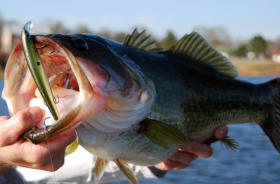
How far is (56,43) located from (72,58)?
0.06m

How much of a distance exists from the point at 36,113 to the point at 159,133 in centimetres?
58

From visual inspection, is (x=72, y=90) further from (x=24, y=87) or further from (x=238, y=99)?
(x=238, y=99)

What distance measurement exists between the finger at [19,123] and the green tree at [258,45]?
4131cm

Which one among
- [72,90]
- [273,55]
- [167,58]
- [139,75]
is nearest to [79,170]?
[167,58]

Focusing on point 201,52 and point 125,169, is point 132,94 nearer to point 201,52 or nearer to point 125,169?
point 125,169

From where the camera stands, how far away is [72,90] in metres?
1.11

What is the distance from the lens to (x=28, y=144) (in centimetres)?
113

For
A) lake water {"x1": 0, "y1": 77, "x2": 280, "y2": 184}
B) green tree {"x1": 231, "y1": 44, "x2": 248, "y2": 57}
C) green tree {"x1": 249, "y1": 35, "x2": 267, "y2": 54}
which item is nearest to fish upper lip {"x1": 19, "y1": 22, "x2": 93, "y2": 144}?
lake water {"x1": 0, "y1": 77, "x2": 280, "y2": 184}

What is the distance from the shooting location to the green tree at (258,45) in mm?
40866

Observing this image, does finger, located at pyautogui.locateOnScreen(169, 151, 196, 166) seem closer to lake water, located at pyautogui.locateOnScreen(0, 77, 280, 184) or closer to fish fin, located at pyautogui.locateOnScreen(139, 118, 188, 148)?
fish fin, located at pyautogui.locateOnScreen(139, 118, 188, 148)

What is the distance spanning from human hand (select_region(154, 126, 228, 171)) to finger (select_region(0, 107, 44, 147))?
1203mm

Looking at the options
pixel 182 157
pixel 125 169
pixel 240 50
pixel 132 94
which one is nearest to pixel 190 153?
pixel 182 157

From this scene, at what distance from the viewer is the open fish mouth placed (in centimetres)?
97

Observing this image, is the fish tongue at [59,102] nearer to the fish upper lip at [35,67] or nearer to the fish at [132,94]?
the fish at [132,94]
